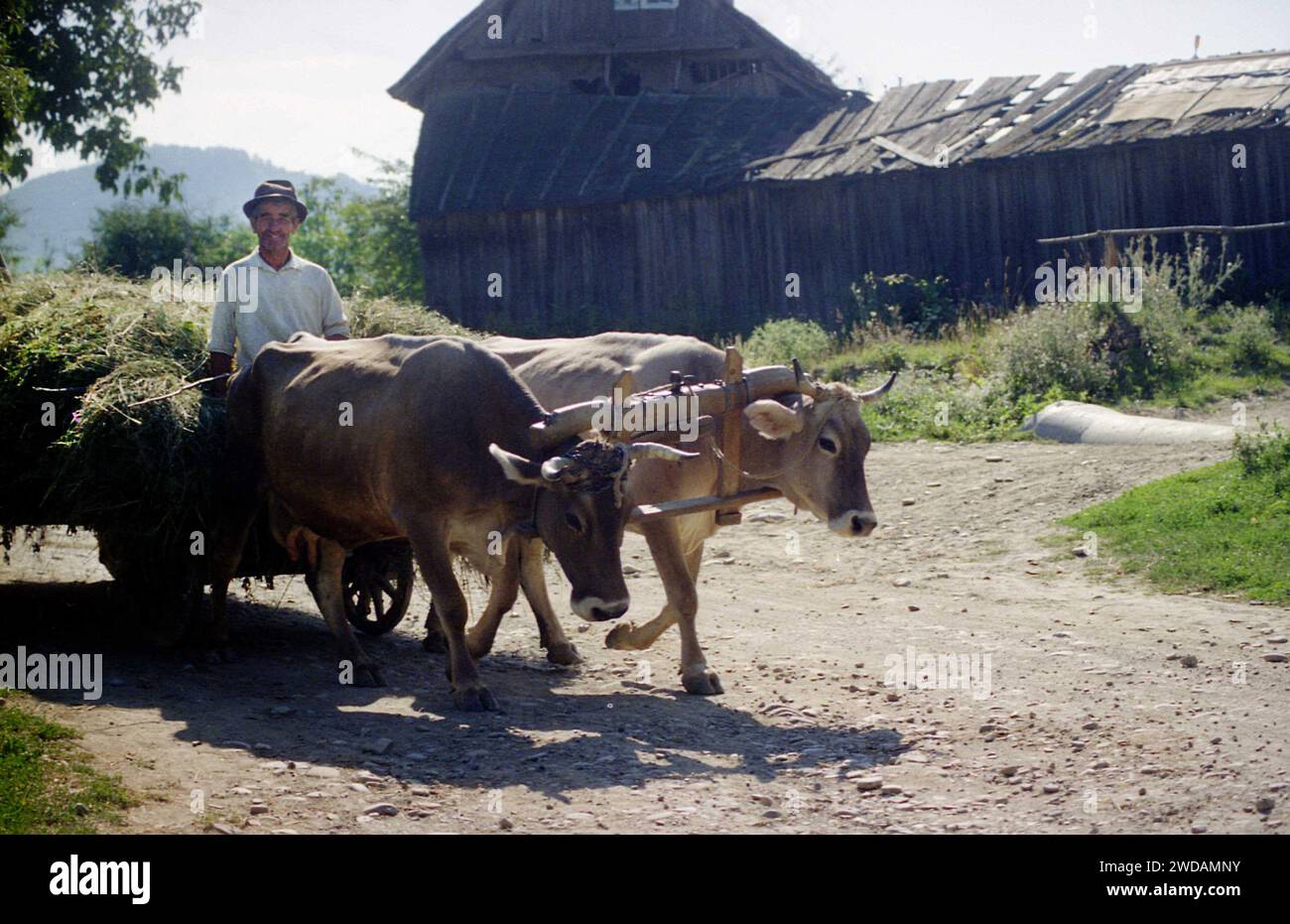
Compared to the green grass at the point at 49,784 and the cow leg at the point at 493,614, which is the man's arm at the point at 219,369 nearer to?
the cow leg at the point at 493,614

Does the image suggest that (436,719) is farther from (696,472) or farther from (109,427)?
(109,427)

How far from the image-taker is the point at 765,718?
24.6 feet

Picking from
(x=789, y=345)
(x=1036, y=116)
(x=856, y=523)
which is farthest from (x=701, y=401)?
(x=1036, y=116)

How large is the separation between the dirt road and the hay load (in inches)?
34.0

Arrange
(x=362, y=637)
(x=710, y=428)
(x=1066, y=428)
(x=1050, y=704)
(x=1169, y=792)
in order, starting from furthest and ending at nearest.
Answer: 1. (x=1066, y=428)
2. (x=362, y=637)
3. (x=710, y=428)
4. (x=1050, y=704)
5. (x=1169, y=792)

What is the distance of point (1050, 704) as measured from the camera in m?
7.37

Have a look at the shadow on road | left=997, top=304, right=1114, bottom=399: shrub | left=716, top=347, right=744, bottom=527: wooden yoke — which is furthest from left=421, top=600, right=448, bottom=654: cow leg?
left=997, top=304, right=1114, bottom=399: shrub

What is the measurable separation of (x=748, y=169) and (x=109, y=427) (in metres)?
18.1

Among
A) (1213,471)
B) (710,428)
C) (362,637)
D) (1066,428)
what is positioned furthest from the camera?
(1066,428)

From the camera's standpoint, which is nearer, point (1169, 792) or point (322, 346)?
point (1169, 792)

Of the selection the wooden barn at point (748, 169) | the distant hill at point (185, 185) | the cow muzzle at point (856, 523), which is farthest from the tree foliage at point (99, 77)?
the distant hill at point (185, 185)
